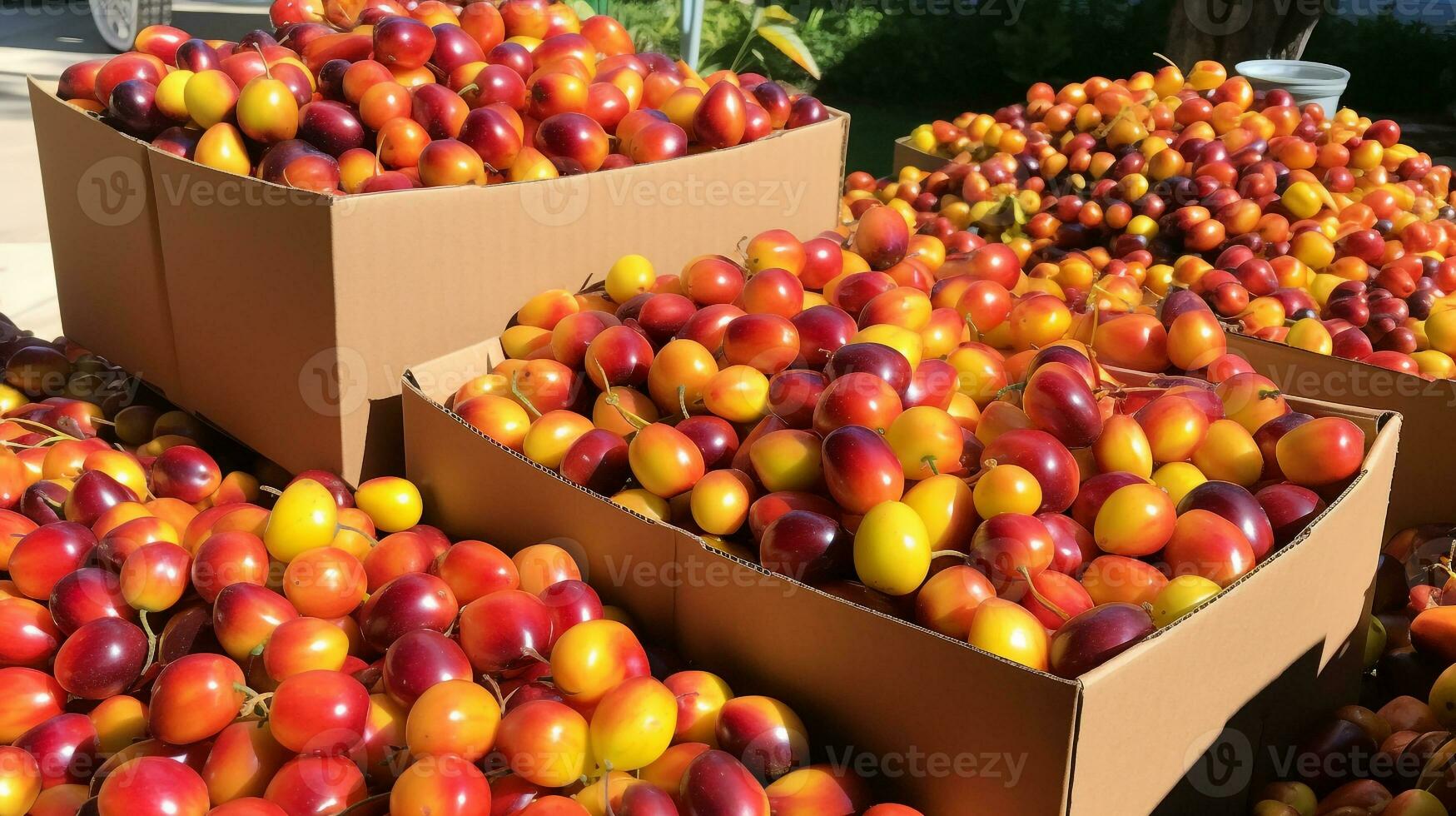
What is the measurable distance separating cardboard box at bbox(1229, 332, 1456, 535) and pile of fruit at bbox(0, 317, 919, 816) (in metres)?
1.33

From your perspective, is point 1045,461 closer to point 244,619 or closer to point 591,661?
point 591,661

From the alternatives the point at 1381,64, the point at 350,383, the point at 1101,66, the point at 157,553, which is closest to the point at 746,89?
the point at 350,383

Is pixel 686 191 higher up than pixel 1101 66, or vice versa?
pixel 686 191

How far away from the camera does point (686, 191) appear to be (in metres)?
2.19

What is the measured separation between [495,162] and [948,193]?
5.74 ft

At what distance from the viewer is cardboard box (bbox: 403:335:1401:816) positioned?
1.12m

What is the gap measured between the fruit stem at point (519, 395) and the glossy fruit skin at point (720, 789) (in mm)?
700

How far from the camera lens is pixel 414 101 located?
209 centimetres

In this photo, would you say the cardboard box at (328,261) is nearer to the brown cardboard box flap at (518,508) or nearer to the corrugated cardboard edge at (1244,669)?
the brown cardboard box flap at (518,508)

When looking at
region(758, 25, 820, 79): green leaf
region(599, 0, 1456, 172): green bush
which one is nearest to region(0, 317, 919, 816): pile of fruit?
region(758, 25, 820, 79): green leaf

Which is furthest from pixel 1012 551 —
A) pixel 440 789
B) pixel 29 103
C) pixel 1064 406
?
pixel 29 103

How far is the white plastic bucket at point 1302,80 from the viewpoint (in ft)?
13.0

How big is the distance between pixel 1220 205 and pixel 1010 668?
2.17 metres

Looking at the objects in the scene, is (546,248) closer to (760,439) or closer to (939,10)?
(760,439)
